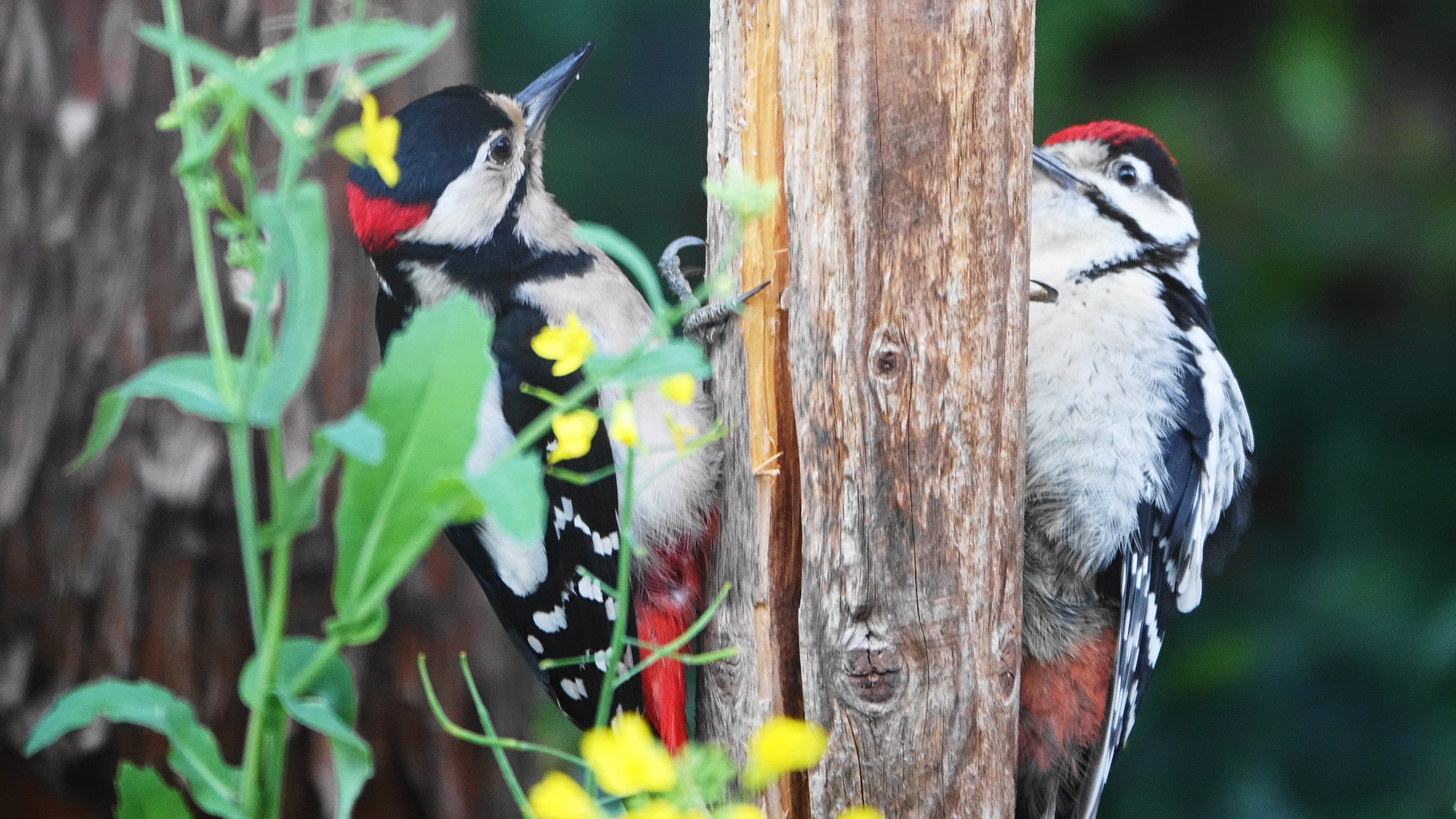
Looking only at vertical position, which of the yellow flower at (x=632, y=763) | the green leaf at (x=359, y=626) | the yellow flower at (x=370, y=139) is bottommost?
the yellow flower at (x=632, y=763)

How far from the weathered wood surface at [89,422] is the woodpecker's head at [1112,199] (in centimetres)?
111

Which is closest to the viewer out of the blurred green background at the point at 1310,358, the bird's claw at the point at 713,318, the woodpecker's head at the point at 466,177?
the bird's claw at the point at 713,318

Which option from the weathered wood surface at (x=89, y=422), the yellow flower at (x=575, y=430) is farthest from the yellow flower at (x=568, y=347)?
the weathered wood surface at (x=89, y=422)

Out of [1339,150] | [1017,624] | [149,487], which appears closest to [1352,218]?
[1339,150]

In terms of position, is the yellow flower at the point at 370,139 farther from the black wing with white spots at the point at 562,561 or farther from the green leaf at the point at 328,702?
the black wing with white spots at the point at 562,561

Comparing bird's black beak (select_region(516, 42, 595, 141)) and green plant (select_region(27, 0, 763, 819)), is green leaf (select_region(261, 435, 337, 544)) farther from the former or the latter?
bird's black beak (select_region(516, 42, 595, 141))

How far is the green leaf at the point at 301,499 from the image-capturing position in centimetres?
59

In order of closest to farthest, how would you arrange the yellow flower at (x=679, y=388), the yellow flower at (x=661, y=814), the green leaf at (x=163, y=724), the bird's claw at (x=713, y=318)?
1. the yellow flower at (x=661, y=814)
2. the green leaf at (x=163, y=724)
3. the yellow flower at (x=679, y=388)
4. the bird's claw at (x=713, y=318)

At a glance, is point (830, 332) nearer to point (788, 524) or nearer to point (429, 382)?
point (788, 524)

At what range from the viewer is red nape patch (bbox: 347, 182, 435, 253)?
1316 mm

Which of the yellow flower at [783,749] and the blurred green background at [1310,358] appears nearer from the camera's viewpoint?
the yellow flower at [783,749]

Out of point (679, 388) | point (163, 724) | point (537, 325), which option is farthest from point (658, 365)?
point (537, 325)

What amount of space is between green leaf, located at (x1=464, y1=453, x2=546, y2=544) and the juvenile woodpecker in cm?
69

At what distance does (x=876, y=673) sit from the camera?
1.09 meters
